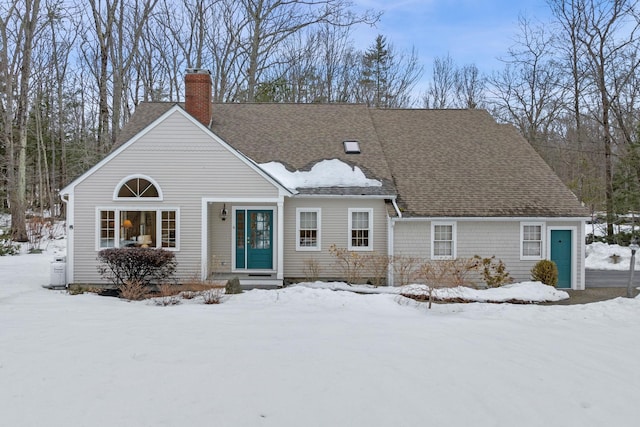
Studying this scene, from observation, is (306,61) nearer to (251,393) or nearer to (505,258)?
(505,258)

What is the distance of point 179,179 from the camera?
12305 millimetres

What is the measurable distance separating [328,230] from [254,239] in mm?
2387

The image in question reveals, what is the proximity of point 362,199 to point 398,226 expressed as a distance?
1373 millimetres

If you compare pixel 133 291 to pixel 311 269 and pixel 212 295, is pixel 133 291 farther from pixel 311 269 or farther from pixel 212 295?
pixel 311 269

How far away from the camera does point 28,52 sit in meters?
20.7

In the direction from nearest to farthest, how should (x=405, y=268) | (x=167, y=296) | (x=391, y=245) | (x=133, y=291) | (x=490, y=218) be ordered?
1. (x=167, y=296)
2. (x=133, y=291)
3. (x=405, y=268)
4. (x=490, y=218)
5. (x=391, y=245)

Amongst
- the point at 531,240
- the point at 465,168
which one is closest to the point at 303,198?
the point at 465,168

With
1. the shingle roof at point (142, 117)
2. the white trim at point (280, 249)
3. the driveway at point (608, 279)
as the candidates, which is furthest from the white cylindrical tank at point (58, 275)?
the driveway at point (608, 279)

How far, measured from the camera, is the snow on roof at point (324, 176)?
44.4 ft

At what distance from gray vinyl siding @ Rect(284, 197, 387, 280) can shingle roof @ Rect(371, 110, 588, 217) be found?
1.01 metres

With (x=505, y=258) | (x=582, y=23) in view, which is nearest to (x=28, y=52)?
(x=505, y=258)

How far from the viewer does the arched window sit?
40.0ft

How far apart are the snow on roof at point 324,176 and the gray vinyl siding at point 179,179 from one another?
137 centimetres

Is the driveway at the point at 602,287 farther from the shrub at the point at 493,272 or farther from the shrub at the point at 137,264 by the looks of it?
the shrub at the point at 137,264
